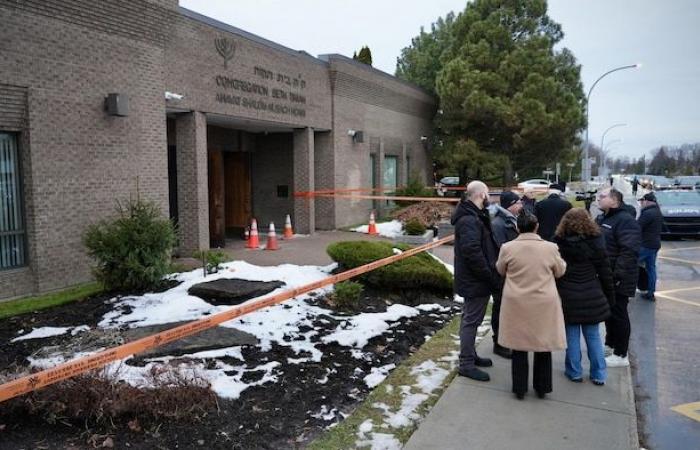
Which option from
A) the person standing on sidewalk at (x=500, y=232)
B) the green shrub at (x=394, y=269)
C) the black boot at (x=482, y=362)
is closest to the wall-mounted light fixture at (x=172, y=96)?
the green shrub at (x=394, y=269)

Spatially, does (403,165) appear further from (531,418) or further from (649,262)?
(531,418)

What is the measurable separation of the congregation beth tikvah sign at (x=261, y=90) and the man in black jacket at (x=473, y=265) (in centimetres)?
1004

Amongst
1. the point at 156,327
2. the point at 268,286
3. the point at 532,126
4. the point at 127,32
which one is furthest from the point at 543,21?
the point at 156,327

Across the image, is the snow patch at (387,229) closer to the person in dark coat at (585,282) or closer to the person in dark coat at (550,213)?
the person in dark coat at (550,213)

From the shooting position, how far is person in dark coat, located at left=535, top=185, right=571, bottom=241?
8.90m

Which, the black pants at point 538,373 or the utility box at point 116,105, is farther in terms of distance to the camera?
the utility box at point 116,105

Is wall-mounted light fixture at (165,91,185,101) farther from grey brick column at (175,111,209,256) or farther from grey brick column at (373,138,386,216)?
grey brick column at (373,138,386,216)

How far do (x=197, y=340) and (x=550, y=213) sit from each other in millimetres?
5558

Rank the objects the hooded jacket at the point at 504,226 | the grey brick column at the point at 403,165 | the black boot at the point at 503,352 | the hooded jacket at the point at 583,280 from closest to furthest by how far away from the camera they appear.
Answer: the hooded jacket at the point at 583,280, the black boot at the point at 503,352, the hooded jacket at the point at 504,226, the grey brick column at the point at 403,165

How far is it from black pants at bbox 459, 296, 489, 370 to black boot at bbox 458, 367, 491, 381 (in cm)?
3

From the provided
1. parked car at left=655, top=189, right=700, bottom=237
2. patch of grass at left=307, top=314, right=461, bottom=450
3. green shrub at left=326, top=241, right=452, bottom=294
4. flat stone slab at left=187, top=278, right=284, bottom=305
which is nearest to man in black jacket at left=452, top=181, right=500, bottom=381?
patch of grass at left=307, top=314, right=461, bottom=450

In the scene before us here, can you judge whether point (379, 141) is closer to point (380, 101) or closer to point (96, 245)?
point (380, 101)

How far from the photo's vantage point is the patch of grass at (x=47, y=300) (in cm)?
859

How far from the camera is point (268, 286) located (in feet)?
29.4
